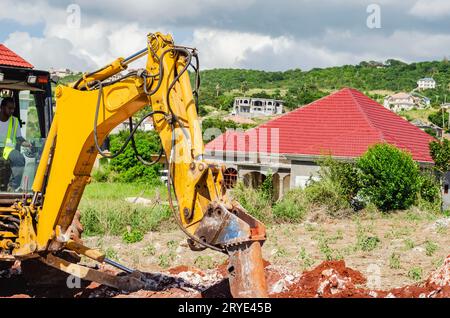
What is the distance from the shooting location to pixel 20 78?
8570mm

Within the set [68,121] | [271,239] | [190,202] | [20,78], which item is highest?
[20,78]

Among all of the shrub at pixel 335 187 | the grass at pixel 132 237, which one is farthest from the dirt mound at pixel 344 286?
the shrub at pixel 335 187

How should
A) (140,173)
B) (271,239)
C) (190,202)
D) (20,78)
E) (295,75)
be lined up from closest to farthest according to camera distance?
1. (190,202)
2. (20,78)
3. (271,239)
4. (140,173)
5. (295,75)

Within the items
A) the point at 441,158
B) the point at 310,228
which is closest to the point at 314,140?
the point at 441,158

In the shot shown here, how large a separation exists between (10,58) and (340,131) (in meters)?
13.0

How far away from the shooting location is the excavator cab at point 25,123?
842 cm

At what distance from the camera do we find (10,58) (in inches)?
822

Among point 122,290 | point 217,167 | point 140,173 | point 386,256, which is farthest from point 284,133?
point 140,173

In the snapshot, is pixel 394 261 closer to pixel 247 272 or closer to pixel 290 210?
pixel 247 272

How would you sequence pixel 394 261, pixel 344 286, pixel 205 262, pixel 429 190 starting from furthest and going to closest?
pixel 429 190 < pixel 205 262 < pixel 394 261 < pixel 344 286

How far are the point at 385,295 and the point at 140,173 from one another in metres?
45.2

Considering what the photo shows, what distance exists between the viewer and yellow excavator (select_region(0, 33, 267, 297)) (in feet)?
19.4

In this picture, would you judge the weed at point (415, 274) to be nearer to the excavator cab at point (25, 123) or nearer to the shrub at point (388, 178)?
the excavator cab at point (25, 123)

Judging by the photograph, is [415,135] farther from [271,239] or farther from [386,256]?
[386,256]
